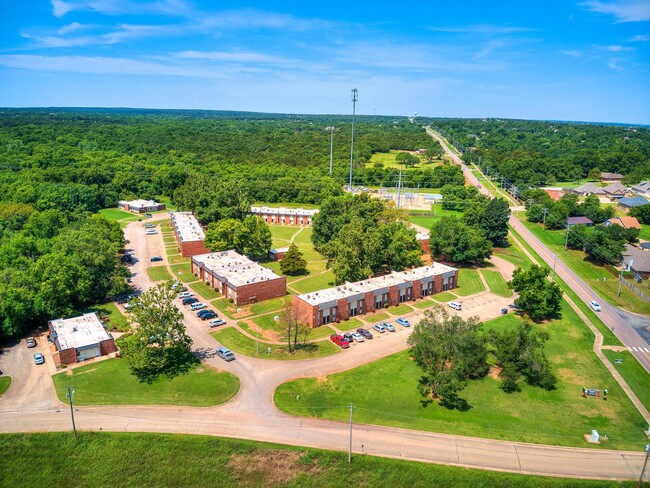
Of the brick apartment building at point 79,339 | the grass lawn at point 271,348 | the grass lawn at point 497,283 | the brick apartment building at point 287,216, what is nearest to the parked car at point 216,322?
the grass lawn at point 271,348

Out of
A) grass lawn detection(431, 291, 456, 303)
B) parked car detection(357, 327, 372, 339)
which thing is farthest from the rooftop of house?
parked car detection(357, 327, 372, 339)

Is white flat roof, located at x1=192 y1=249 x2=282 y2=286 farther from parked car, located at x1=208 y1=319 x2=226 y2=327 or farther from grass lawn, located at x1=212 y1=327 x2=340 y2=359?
grass lawn, located at x1=212 y1=327 x2=340 y2=359

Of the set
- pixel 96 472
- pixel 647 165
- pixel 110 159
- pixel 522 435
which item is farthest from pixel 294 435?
pixel 647 165

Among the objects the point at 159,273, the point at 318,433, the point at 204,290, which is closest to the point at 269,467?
the point at 318,433

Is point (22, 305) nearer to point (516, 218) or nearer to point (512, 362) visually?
point (512, 362)

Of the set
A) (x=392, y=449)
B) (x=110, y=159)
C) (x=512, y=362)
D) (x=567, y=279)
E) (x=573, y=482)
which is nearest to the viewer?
(x=573, y=482)
